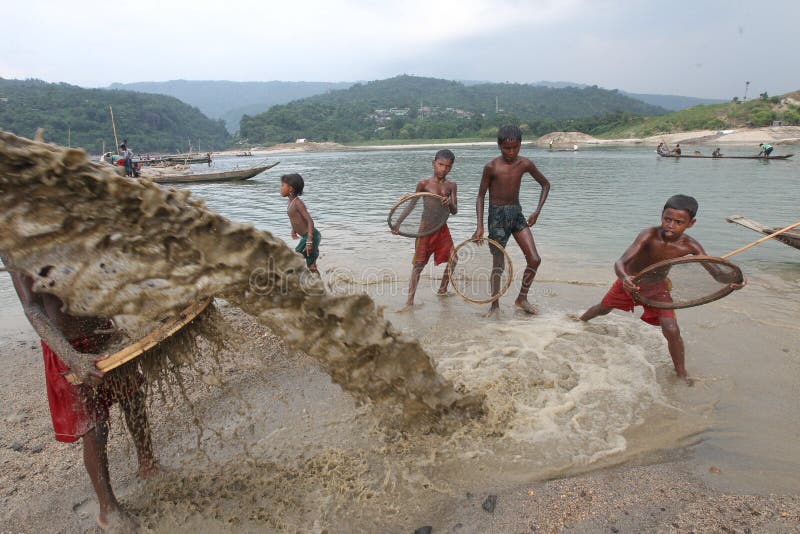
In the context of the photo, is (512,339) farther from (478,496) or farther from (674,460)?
(478,496)

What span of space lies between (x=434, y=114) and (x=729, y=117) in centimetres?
8649

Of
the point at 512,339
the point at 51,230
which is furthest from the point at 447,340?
the point at 51,230

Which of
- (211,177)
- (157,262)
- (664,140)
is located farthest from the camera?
(664,140)

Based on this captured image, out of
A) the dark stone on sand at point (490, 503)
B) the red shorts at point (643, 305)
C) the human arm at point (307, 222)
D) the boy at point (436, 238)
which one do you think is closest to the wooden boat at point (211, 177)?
the human arm at point (307, 222)

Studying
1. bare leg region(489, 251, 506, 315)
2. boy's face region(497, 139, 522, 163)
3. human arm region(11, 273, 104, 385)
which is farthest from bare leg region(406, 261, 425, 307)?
human arm region(11, 273, 104, 385)

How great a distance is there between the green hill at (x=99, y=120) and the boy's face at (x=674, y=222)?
6866 cm

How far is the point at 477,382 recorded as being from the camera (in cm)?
361

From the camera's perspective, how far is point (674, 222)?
134 inches

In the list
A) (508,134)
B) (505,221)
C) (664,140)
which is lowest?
(505,221)

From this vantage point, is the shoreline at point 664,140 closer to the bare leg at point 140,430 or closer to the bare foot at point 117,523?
the bare leg at point 140,430

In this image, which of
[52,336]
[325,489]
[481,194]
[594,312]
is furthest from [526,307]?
[52,336]

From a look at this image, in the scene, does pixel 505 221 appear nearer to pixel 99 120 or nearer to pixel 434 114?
pixel 99 120

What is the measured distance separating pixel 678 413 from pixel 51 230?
3.92 meters

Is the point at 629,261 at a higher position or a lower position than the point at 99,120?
lower
